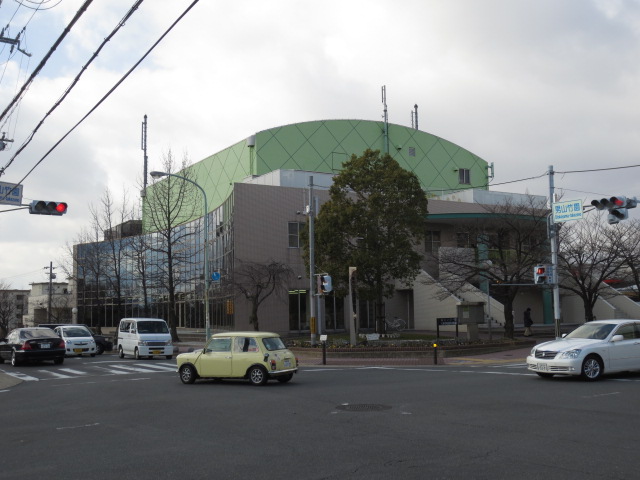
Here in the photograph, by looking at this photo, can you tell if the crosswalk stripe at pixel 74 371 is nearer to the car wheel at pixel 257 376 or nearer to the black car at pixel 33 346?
the black car at pixel 33 346

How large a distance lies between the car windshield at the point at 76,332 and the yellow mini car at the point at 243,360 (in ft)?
56.3

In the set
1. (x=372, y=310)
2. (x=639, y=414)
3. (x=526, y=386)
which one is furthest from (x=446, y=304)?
(x=639, y=414)

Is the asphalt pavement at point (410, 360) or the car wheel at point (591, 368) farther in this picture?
the asphalt pavement at point (410, 360)

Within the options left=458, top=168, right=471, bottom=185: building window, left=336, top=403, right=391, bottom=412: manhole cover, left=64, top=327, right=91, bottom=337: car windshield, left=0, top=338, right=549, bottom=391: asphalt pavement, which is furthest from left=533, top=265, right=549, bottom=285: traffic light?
left=458, top=168, right=471, bottom=185: building window

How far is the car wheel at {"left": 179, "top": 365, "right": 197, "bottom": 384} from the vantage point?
58.6 feet

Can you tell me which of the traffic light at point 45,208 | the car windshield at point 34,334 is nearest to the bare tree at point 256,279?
the car windshield at point 34,334

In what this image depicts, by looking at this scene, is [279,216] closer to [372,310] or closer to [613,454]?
[372,310]

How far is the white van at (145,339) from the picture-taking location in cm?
2967

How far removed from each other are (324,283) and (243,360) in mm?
10603

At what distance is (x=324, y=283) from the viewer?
90.0 ft

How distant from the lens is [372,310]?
4869 centimetres

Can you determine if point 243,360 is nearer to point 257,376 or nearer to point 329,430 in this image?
point 257,376

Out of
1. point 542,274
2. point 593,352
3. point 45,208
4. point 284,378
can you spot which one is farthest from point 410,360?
point 45,208

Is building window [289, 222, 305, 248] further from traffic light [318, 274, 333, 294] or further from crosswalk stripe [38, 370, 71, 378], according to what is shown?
crosswalk stripe [38, 370, 71, 378]
